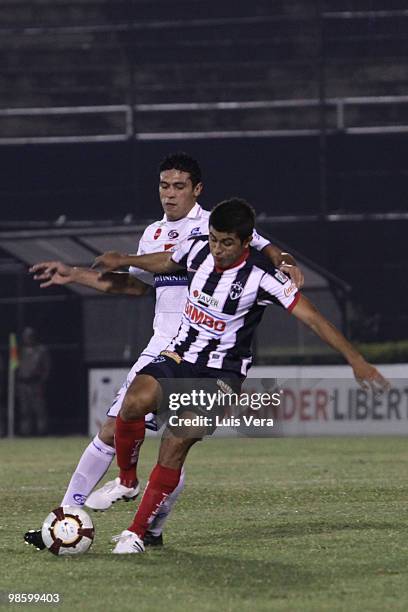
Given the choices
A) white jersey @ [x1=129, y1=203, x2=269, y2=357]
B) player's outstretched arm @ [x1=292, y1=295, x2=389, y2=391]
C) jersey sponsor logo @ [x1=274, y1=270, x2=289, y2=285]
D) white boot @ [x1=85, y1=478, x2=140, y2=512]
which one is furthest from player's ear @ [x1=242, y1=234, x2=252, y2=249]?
white boot @ [x1=85, y1=478, x2=140, y2=512]

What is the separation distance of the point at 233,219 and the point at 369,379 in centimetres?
128

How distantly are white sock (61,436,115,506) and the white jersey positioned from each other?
2.27 ft

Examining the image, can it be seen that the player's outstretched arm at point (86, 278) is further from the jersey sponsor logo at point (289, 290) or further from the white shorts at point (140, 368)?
the jersey sponsor logo at point (289, 290)

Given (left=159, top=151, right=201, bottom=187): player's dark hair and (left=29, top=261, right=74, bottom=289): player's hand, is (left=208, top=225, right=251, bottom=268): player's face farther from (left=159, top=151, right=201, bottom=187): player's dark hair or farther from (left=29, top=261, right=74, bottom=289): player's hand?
(left=159, top=151, right=201, bottom=187): player's dark hair

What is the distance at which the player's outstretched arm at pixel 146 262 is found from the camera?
26.9ft

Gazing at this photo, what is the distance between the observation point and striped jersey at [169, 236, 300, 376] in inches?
310

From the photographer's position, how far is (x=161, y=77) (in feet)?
103

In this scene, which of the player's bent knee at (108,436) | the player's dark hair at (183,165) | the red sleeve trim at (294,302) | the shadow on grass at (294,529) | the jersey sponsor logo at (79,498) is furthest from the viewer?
the player's dark hair at (183,165)

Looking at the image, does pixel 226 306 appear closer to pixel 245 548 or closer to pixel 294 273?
pixel 294 273

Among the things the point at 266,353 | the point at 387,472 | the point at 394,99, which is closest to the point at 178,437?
the point at 387,472

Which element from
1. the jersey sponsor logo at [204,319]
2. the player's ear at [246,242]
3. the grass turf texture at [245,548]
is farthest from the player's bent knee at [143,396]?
the player's ear at [246,242]

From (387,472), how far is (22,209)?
57.4 feet

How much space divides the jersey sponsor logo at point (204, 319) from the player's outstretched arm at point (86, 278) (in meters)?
0.70

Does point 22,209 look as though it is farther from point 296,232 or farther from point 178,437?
point 178,437
